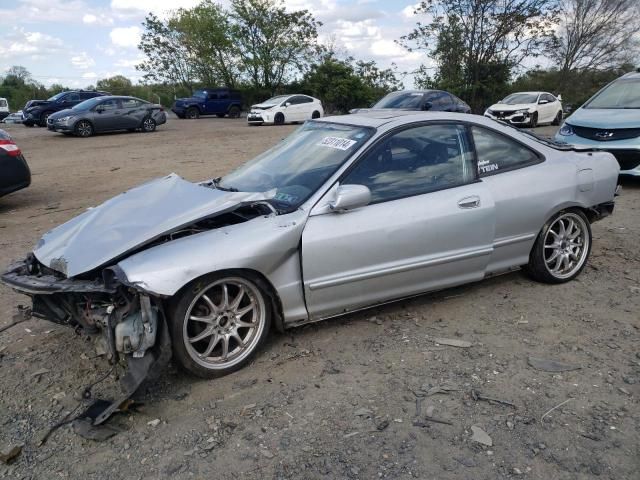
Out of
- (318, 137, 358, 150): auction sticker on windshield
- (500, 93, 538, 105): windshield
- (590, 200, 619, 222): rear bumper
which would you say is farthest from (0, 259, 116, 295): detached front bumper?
(500, 93, 538, 105): windshield

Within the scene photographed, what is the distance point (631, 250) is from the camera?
17.6ft

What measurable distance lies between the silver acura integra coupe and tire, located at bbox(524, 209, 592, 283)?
0.01 m

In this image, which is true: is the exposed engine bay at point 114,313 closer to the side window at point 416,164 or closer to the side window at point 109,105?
the side window at point 416,164

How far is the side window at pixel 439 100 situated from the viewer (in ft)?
50.5

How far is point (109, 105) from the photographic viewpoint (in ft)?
64.6

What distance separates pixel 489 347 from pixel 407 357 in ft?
1.84

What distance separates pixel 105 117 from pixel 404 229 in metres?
18.5

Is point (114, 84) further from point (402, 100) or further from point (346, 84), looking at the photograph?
point (402, 100)

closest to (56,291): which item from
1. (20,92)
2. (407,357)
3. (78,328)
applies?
(78,328)

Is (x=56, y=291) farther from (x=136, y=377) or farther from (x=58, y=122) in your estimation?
(x=58, y=122)

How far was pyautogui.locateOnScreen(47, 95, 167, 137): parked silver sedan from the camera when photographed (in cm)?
1877

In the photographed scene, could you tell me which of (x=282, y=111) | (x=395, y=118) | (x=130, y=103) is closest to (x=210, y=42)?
(x=282, y=111)

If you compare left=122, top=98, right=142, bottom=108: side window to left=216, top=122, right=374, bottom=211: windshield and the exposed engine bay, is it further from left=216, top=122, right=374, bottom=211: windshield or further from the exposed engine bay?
the exposed engine bay

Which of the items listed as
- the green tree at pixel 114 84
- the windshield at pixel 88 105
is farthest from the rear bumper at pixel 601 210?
the green tree at pixel 114 84
